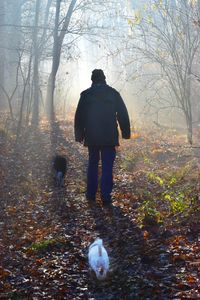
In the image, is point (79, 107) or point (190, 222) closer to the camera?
point (190, 222)

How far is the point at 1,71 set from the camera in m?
28.5

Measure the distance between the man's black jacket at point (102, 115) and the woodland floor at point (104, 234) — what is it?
116 centimetres

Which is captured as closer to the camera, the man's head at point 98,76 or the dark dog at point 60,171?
the man's head at point 98,76

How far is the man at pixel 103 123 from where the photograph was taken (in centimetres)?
765

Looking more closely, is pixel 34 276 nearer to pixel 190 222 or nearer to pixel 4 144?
pixel 190 222

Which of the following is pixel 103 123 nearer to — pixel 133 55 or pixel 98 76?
pixel 98 76

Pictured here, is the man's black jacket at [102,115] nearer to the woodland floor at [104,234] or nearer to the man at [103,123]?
the man at [103,123]

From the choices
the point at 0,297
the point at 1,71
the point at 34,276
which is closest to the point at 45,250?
the point at 34,276

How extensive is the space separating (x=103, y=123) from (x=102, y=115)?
0.14 meters

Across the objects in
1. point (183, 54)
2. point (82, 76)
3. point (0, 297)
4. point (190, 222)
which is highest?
point (82, 76)

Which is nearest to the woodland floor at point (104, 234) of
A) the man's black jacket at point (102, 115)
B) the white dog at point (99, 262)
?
the white dog at point (99, 262)

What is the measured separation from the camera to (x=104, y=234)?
6293 mm

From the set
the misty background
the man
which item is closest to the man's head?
the man

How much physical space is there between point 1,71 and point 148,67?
9351 mm
